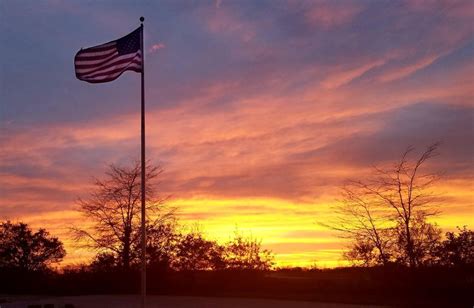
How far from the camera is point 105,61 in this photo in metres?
17.0


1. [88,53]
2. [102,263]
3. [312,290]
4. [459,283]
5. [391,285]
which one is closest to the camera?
[88,53]

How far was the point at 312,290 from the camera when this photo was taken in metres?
26.4

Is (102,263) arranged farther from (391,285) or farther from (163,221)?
(391,285)

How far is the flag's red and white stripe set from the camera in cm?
1689

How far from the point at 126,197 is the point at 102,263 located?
4547mm

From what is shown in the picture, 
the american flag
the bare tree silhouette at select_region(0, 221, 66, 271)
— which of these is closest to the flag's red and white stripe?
the american flag

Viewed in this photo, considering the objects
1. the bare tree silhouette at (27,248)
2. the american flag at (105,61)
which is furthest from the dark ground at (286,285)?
the american flag at (105,61)

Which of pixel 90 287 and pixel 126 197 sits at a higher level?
pixel 126 197

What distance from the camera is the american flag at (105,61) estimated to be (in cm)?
1691

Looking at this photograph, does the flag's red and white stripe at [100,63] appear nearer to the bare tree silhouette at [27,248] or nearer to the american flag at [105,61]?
the american flag at [105,61]

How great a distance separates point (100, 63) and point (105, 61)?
0.16m

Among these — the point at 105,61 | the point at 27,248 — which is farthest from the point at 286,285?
the point at 27,248

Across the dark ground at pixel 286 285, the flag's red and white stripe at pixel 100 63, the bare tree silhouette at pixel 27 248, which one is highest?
the flag's red and white stripe at pixel 100 63

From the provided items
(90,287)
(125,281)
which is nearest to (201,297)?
(125,281)
